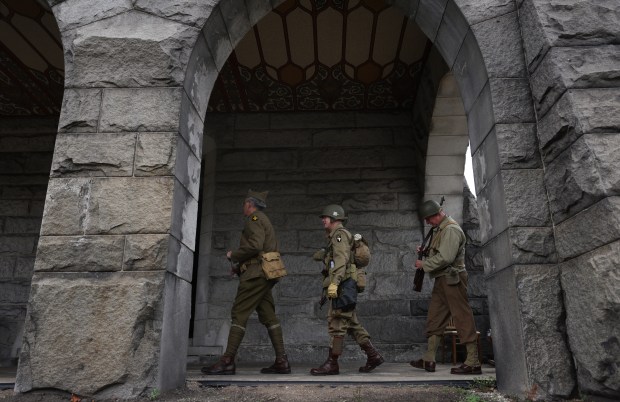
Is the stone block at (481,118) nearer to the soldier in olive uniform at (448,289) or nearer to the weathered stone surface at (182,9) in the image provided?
the soldier in olive uniform at (448,289)

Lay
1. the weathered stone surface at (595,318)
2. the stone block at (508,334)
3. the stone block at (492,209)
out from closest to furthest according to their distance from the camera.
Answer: the weathered stone surface at (595,318), the stone block at (508,334), the stone block at (492,209)

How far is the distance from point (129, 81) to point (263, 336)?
345cm

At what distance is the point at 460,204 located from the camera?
585cm

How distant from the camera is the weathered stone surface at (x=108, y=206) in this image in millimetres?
2502

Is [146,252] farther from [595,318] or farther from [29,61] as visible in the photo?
[29,61]

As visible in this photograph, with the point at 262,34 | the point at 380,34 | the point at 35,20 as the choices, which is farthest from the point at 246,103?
the point at 35,20

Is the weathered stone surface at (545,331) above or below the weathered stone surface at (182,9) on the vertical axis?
below

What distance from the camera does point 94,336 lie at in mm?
2322

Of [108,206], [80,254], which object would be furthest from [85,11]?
[80,254]

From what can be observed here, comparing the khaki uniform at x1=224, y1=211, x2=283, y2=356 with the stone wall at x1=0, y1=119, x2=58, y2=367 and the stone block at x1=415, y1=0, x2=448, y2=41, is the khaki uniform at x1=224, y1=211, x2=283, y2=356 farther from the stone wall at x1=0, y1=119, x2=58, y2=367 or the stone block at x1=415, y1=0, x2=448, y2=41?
the stone wall at x1=0, y1=119, x2=58, y2=367

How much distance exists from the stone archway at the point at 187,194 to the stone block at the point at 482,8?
12mm

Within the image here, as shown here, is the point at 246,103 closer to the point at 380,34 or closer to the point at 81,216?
the point at 380,34

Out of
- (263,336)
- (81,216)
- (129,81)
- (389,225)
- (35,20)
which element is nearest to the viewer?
(81,216)

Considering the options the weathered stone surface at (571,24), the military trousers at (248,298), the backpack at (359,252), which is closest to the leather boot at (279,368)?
the military trousers at (248,298)
